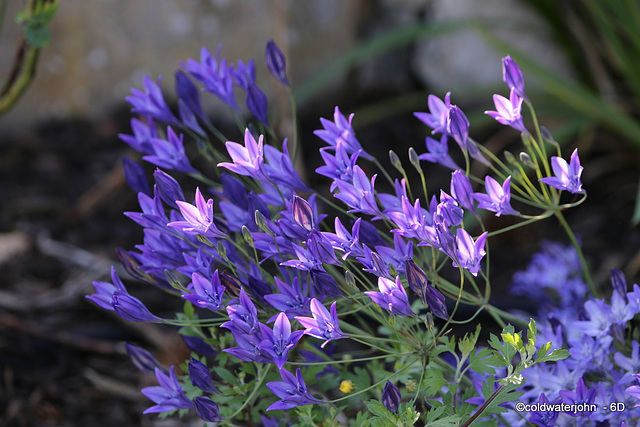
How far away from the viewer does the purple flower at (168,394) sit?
75cm

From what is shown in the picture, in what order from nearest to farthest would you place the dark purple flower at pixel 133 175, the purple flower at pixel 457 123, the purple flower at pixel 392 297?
the purple flower at pixel 392 297 → the purple flower at pixel 457 123 → the dark purple flower at pixel 133 175

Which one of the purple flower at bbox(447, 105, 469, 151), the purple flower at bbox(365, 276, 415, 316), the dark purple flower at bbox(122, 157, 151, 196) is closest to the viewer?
the purple flower at bbox(365, 276, 415, 316)

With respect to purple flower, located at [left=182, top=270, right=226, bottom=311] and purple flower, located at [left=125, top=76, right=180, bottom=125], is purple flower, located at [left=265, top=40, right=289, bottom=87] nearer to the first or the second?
purple flower, located at [left=125, top=76, right=180, bottom=125]

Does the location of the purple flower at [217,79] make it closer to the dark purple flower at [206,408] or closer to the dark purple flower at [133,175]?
the dark purple flower at [133,175]

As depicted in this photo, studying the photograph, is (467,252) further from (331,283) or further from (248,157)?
(248,157)

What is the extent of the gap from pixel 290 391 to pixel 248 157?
0.25 m

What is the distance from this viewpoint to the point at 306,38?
2.77m

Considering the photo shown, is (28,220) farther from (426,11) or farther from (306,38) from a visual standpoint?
(426,11)

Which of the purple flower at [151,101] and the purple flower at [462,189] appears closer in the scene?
the purple flower at [462,189]

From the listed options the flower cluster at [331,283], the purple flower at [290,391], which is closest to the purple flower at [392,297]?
the flower cluster at [331,283]

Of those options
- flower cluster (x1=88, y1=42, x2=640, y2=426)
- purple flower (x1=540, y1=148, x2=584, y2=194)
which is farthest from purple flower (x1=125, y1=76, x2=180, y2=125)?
purple flower (x1=540, y1=148, x2=584, y2=194)

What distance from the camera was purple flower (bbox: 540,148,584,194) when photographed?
71 cm

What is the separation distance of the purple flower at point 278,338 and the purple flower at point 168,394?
0.15 meters

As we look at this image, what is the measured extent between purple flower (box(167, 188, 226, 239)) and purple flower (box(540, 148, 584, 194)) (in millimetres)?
349
